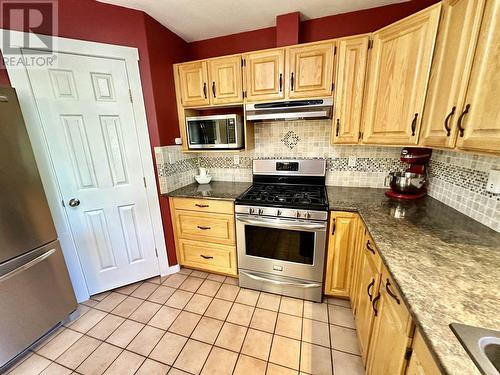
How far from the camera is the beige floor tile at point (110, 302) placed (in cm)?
196

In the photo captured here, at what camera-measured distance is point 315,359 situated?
1449 mm

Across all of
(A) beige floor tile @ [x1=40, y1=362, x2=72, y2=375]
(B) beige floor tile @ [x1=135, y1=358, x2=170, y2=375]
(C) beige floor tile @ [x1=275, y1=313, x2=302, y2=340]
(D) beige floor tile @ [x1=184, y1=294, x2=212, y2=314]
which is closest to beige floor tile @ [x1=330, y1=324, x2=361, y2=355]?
(C) beige floor tile @ [x1=275, y1=313, x2=302, y2=340]

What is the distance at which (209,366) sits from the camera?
1432 millimetres

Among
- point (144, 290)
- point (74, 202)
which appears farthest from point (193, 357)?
point (74, 202)

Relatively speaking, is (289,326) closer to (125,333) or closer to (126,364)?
(126,364)

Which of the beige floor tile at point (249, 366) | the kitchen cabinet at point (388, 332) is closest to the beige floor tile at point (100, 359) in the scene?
the beige floor tile at point (249, 366)

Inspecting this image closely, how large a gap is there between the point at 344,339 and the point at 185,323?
1.28 m

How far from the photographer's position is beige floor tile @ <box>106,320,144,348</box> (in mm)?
1623

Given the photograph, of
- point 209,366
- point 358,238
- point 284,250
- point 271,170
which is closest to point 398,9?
point 271,170

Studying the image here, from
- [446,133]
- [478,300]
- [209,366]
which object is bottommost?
[209,366]

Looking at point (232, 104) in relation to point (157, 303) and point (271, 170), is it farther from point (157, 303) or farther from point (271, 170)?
point (157, 303)

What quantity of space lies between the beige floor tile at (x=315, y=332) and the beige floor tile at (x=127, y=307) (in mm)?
1541

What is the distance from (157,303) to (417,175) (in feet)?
8.49

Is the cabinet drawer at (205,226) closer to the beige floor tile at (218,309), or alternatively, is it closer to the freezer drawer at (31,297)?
the beige floor tile at (218,309)
